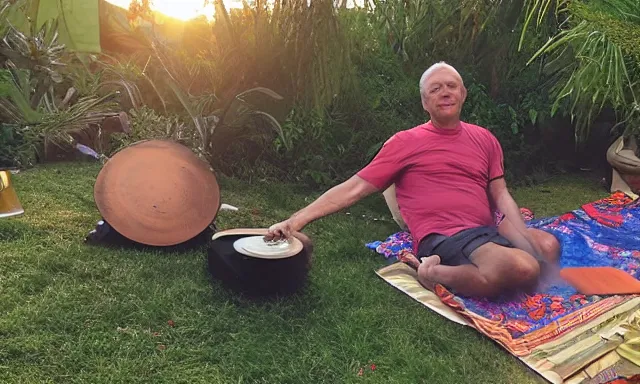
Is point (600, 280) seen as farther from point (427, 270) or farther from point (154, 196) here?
point (154, 196)

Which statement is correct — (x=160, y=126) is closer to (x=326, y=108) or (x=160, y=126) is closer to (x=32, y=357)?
(x=326, y=108)

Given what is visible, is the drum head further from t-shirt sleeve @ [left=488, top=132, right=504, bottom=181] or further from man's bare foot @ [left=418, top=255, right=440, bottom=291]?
t-shirt sleeve @ [left=488, top=132, right=504, bottom=181]

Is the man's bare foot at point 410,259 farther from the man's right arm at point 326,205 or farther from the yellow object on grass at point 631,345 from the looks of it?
the yellow object on grass at point 631,345

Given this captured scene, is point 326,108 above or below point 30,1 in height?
below

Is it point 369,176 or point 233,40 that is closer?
point 369,176

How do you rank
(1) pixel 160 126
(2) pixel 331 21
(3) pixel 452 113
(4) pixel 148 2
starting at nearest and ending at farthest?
(3) pixel 452 113, (4) pixel 148 2, (2) pixel 331 21, (1) pixel 160 126

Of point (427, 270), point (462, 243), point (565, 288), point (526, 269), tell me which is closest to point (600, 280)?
point (565, 288)

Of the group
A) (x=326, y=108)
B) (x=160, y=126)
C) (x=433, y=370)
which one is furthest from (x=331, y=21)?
(x=433, y=370)

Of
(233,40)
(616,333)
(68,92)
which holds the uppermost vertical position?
(233,40)

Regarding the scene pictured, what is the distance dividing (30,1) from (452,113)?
4.41 m

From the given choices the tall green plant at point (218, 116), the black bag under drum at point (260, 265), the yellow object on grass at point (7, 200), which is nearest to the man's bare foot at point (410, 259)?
the black bag under drum at point (260, 265)

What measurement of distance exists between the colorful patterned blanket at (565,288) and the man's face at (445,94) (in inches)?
22.0

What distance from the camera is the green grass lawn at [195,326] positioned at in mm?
1681

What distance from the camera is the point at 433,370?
1.74 m
